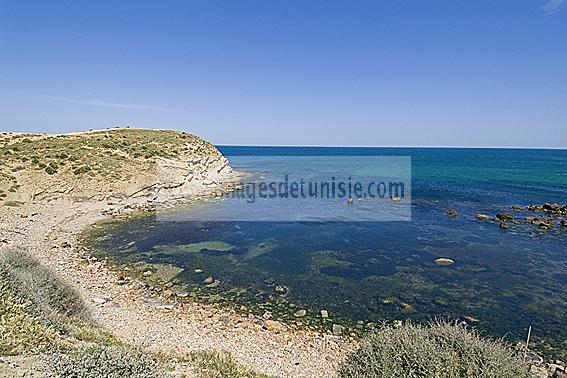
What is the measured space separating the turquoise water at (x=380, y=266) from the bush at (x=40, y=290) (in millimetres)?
5474

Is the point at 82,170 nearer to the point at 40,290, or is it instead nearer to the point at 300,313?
the point at 40,290

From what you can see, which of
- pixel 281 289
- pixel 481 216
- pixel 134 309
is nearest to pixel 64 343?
pixel 134 309

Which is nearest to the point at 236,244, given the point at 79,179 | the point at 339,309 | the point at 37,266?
the point at 339,309

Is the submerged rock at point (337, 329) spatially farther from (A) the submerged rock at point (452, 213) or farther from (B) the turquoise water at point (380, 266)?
(A) the submerged rock at point (452, 213)

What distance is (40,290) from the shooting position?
9.38m

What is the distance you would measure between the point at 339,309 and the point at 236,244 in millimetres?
10314

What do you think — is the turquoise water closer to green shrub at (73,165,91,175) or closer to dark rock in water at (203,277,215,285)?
dark rock in water at (203,277,215,285)

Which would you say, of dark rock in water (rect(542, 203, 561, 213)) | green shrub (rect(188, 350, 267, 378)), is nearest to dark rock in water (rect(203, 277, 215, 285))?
green shrub (rect(188, 350, 267, 378))

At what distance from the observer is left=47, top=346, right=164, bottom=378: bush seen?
574cm

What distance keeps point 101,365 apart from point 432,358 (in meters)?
6.84

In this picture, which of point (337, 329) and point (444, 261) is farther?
point (444, 261)

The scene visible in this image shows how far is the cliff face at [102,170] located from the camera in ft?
94.4

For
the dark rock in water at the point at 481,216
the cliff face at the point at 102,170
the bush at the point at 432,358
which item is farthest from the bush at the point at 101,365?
the dark rock in water at the point at 481,216

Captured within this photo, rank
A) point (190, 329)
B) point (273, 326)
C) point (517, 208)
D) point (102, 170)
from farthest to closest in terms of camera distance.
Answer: point (517, 208)
point (102, 170)
point (273, 326)
point (190, 329)
